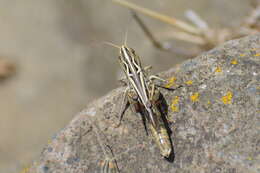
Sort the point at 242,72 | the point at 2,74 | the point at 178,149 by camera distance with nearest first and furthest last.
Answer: the point at 178,149 < the point at 242,72 < the point at 2,74

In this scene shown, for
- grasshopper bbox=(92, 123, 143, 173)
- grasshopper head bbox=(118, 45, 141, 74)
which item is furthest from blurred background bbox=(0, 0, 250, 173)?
grasshopper bbox=(92, 123, 143, 173)

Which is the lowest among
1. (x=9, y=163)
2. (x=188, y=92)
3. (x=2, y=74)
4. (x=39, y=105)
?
(x=188, y=92)

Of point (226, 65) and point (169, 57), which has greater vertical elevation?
point (169, 57)

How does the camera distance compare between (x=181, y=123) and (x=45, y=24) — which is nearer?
(x=181, y=123)

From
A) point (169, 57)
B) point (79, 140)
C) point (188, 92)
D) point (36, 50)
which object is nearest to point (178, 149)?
point (188, 92)

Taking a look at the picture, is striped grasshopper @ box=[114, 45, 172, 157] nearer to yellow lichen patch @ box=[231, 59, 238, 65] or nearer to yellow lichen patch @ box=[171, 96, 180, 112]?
yellow lichen patch @ box=[171, 96, 180, 112]

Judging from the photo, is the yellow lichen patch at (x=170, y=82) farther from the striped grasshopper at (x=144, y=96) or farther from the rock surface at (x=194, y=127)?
the striped grasshopper at (x=144, y=96)

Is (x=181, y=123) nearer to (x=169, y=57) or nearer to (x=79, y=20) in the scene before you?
(x=169, y=57)
